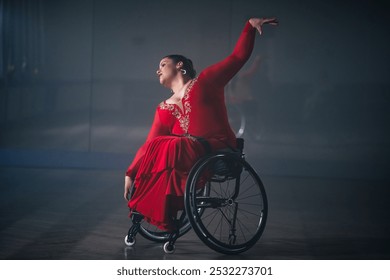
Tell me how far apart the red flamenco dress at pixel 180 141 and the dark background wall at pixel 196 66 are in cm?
350

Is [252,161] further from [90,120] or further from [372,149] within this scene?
[90,120]

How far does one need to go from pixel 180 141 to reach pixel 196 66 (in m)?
3.77

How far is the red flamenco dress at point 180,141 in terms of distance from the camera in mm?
3826

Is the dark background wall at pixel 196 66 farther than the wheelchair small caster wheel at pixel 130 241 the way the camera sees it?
Yes

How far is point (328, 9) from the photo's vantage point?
24.0ft

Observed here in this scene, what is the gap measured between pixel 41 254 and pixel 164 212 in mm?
685

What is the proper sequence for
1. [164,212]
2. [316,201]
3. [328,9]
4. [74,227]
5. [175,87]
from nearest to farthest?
[164,212] → [175,87] → [74,227] → [316,201] → [328,9]

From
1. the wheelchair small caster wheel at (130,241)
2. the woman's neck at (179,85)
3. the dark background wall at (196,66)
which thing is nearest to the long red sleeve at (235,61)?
the woman's neck at (179,85)

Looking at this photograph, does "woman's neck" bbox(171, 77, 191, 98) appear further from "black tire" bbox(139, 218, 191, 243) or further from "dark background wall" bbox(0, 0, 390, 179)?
"dark background wall" bbox(0, 0, 390, 179)

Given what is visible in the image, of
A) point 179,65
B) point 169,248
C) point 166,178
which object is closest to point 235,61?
point 179,65

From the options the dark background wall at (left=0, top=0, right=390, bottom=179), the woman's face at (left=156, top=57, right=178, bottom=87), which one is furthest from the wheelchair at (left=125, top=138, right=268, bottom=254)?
the dark background wall at (left=0, top=0, right=390, bottom=179)

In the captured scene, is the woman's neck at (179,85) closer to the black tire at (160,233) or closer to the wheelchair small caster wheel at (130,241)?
the black tire at (160,233)

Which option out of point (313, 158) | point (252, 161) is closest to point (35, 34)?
point (252, 161)

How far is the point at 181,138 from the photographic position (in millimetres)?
3850
